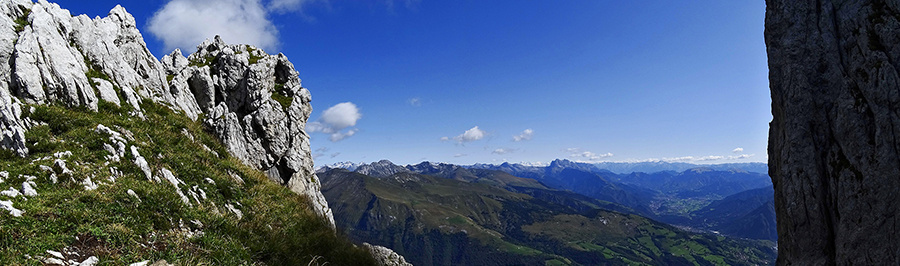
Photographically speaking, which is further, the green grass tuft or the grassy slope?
the green grass tuft

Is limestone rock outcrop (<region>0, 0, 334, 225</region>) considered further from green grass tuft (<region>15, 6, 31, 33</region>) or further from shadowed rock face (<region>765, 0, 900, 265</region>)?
shadowed rock face (<region>765, 0, 900, 265</region>)

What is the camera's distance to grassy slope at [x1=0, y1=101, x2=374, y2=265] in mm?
8188

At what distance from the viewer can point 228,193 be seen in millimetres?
16781

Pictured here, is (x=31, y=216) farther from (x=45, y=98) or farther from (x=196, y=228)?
(x=45, y=98)

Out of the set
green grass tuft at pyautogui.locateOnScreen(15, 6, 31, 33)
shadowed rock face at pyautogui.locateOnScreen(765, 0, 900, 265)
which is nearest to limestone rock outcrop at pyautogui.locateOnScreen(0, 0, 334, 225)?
green grass tuft at pyautogui.locateOnScreen(15, 6, 31, 33)

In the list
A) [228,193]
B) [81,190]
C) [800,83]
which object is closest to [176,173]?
[228,193]

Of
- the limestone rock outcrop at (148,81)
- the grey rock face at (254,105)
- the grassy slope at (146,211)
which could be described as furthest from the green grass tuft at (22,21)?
the grey rock face at (254,105)

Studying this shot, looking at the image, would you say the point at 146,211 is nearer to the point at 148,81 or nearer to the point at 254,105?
the point at 254,105

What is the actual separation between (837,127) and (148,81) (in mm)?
A: 45284

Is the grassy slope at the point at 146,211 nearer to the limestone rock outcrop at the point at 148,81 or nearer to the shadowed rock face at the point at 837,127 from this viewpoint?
the limestone rock outcrop at the point at 148,81

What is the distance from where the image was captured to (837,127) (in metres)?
14.4

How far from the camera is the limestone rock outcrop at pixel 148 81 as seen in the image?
16922mm

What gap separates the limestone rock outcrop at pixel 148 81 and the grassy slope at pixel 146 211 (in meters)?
1.45

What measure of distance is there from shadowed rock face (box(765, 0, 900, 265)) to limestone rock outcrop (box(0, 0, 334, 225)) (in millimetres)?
30577
